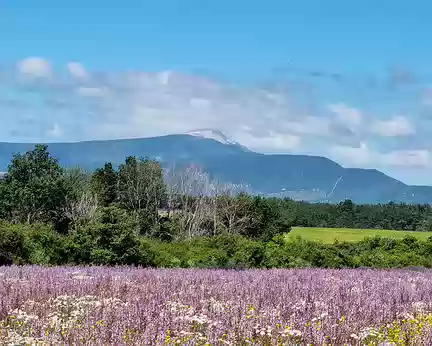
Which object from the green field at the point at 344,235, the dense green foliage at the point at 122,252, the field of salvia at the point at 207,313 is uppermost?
the field of salvia at the point at 207,313

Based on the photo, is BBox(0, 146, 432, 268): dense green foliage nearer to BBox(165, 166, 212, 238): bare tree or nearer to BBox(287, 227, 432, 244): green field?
BBox(165, 166, 212, 238): bare tree

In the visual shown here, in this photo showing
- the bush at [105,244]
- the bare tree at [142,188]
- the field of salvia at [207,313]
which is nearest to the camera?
the field of salvia at [207,313]

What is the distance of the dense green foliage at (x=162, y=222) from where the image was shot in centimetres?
1902

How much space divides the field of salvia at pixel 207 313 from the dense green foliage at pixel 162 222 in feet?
30.4

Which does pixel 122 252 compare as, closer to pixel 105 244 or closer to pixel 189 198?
pixel 105 244

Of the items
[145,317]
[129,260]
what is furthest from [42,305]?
[129,260]

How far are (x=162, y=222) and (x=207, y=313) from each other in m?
68.5

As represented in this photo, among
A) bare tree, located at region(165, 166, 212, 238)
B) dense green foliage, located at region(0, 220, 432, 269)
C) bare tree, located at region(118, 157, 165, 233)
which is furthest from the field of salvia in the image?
bare tree, located at region(118, 157, 165, 233)

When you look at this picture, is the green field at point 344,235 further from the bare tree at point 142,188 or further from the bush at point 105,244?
the bush at point 105,244

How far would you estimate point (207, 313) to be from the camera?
6.22 m

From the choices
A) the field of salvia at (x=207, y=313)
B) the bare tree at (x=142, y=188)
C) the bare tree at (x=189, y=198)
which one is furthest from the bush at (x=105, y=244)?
the bare tree at (x=142, y=188)

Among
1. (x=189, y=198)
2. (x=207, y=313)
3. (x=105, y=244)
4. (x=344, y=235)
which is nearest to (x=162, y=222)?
(x=189, y=198)

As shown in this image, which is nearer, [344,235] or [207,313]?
[207,313]

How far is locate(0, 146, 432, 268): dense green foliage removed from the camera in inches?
749
